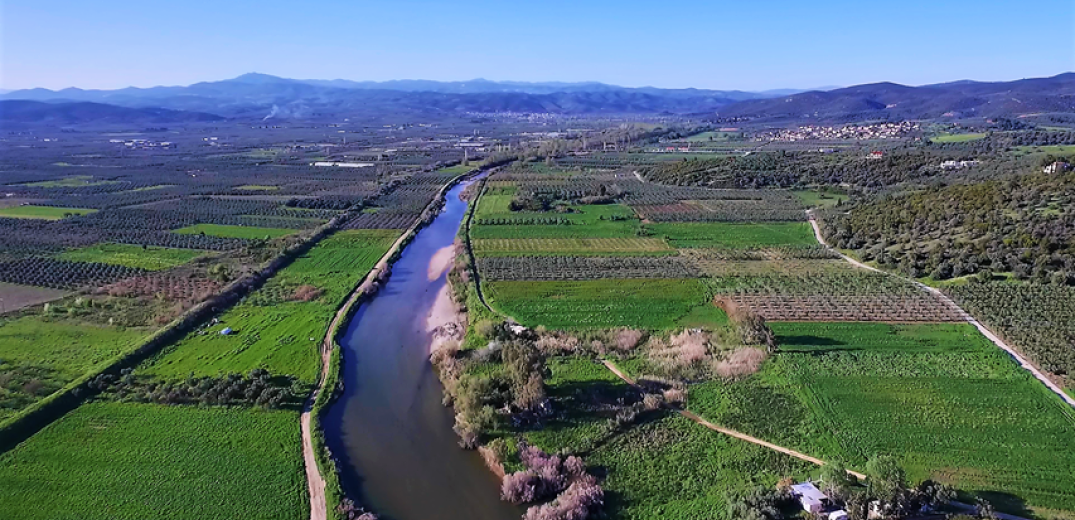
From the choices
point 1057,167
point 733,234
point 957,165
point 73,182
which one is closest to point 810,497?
point 733,234

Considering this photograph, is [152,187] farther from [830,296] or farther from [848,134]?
[848,134]

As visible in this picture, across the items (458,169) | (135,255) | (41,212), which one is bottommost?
(135,255)

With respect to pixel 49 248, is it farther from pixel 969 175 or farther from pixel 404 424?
pixel 969 175

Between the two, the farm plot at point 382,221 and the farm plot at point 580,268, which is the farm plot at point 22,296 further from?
the farm plot at point 580,268

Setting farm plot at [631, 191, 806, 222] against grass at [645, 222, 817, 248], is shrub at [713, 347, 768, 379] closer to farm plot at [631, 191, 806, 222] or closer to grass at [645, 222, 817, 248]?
grass at [645, 222, 817, 248]

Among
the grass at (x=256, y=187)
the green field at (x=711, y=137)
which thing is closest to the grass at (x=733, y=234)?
the grass at (x=256, y=187)

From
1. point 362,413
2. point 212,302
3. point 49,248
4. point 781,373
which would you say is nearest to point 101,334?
point 212,302
